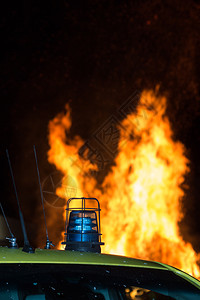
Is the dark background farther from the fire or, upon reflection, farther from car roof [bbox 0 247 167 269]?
car roof [bbox 0 247 167 269]

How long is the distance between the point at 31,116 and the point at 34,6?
169 inches

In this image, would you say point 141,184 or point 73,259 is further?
point 141,184

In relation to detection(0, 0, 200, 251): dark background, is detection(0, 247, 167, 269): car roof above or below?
below

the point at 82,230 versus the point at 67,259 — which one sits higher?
the point at 82,230

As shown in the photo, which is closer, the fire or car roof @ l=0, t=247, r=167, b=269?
car roof @ l=0, t=247, r=167, b=269

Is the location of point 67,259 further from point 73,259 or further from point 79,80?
point 79,80

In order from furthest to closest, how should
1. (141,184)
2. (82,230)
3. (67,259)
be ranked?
(141,184)
(82,230)
(67,259)

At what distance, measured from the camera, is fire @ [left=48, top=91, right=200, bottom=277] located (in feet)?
53.2

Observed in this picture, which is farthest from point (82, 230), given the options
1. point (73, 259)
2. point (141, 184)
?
point (141, 184)

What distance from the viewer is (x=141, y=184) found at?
16750mm

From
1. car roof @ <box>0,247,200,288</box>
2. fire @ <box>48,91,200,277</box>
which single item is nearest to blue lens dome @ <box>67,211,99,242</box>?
car roof @ <box>0,247,200,288</box>

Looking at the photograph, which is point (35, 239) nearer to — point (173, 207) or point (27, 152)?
point (27, 152)

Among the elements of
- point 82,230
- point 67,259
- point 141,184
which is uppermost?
point 141,184

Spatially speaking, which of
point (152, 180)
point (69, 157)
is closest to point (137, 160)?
point (152, 180)
